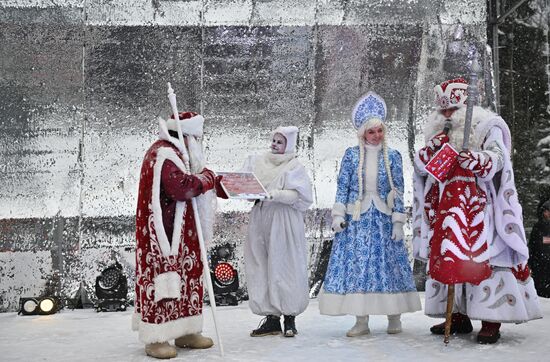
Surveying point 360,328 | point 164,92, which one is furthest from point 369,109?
point 164,92

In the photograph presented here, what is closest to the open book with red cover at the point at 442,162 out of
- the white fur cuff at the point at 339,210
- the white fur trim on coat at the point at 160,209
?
the white fur cuff at the point at 339,210

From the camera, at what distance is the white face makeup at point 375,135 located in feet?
16.5

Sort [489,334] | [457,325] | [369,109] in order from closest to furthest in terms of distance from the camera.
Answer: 1. [489,334]
2. [457,325]
3. [369,109]

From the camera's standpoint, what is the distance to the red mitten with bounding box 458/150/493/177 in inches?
166

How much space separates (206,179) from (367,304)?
4.54ft

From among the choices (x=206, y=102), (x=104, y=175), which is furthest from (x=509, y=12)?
(x=104, y=175)

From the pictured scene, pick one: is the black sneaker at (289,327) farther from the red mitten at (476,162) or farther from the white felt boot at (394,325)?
the red mitten at (476,162)

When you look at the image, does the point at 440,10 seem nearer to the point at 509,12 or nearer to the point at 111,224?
the point at 509,12

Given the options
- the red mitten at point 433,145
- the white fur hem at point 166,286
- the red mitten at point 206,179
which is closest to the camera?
the white fur hem at point 166,286

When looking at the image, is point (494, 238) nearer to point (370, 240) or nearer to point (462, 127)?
point (462, 127)

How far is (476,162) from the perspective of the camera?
4227 millimetres

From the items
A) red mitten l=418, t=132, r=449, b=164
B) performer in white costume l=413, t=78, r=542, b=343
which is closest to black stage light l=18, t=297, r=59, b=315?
performer in white costume l=413, t=78, r=542, b=343

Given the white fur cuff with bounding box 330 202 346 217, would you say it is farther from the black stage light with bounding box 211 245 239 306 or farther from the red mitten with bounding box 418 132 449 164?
the black stage light with bounding box 211 245 239 306

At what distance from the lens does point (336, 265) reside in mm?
4898
